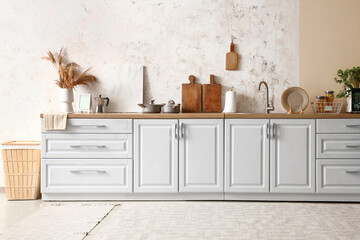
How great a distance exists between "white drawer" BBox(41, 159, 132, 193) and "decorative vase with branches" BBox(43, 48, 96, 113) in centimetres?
73

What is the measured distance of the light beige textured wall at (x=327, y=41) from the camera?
3.66 meters

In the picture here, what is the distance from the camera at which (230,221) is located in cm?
262

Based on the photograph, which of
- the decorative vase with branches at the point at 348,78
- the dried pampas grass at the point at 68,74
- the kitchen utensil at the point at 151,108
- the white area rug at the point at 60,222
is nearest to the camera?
the white area rug at the point at 60,222

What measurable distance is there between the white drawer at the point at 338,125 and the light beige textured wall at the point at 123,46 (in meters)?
0.70

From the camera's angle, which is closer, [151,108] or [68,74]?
[151,108]

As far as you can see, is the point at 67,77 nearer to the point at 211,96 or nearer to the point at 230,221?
the point at 211,96

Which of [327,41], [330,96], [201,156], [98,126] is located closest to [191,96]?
[201,156]

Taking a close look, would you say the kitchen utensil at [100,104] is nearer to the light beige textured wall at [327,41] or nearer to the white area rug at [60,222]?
the white area rug at [60,222]

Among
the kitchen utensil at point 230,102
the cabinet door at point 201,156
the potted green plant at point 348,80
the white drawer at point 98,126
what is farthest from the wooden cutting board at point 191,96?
the potted green plant at point 348,80

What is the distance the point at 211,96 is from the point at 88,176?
157cm

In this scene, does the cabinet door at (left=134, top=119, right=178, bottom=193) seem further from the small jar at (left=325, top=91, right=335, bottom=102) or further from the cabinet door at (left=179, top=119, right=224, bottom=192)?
the small jar at (left=325, top=91, right=335, bottom=102)

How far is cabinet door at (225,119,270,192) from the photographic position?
3.14 m

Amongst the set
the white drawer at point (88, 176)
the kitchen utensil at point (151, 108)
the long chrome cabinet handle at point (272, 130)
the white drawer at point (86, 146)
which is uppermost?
the kitchen utensil at point (151, 108)

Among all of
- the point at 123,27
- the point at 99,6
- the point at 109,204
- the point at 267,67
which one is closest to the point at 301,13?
the point at 267,67
